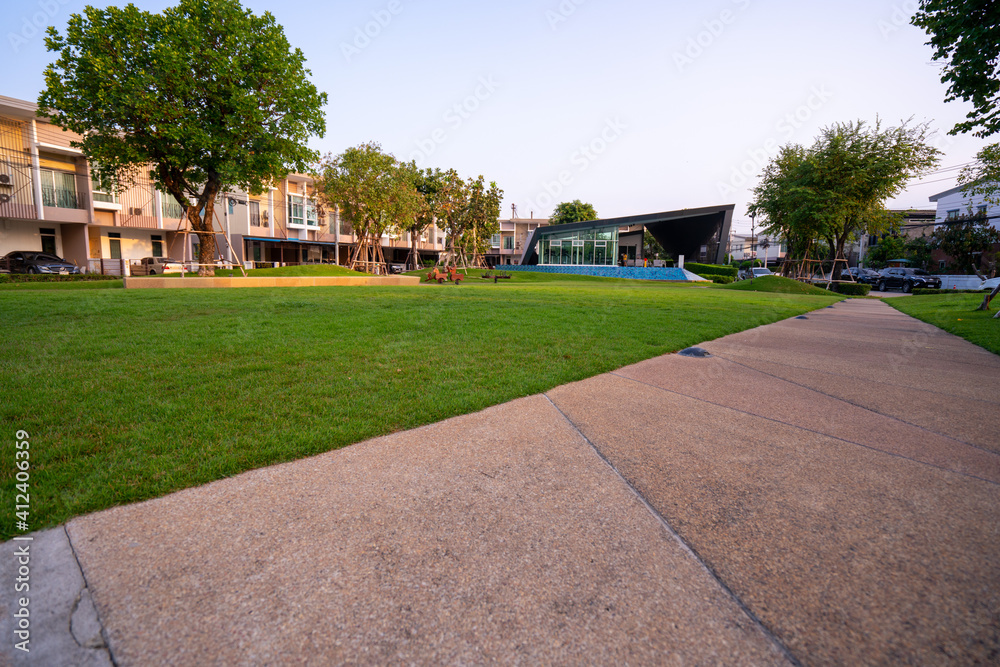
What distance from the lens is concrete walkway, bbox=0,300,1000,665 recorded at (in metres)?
1.53

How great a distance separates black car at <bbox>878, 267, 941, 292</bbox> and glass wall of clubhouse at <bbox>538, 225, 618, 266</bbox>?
805 inches

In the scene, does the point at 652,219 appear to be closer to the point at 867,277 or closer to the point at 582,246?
the point at 582,246

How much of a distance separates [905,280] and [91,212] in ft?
182

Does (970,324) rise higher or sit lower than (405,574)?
higher

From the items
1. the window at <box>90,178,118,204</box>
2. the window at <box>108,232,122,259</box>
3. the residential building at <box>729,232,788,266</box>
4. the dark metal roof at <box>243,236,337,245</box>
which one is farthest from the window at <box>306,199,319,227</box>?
the residential building at <box>729,232,788,266</box>

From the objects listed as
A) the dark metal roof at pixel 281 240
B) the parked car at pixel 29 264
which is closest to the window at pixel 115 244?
the parked car at pixel 29 264

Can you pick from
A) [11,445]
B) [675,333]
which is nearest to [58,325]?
[11,445]

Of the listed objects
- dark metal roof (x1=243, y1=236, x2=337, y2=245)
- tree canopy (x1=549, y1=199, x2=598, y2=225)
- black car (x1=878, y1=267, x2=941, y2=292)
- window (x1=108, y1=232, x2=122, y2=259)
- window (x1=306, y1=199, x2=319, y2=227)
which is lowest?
black car (x1=878, y1=267, x2=941, y2=292)

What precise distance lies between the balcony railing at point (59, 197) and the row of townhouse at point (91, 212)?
5cm

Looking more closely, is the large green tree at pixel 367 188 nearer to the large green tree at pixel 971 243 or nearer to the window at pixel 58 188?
the window at pixel 58 188

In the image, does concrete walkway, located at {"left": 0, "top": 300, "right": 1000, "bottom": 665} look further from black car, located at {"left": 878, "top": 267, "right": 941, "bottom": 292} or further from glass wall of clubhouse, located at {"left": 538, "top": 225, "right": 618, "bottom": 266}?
glass wall of clubhouse, located at {"left": 538, "top": 225, "right": 618, "bottom": 266}

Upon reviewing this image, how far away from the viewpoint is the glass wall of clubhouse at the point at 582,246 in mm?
42531

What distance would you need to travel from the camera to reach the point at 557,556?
199 centimetres

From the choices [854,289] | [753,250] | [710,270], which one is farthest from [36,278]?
→ [753,250]
